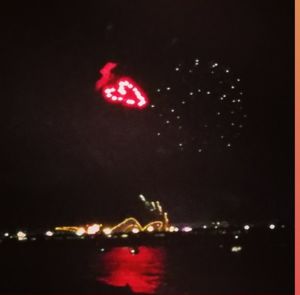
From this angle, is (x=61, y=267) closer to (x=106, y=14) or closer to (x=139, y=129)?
(x=139, y=129)

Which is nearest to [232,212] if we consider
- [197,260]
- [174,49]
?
[197,260]

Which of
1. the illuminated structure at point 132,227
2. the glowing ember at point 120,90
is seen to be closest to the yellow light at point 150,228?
the illuminated structure at point 132,227

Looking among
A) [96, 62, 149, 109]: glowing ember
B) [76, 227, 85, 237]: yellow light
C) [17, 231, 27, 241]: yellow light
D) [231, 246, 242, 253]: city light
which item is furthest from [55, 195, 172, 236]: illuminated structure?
[96, 62, 149, 109]: glowing ember

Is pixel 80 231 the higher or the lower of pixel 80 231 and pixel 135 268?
the higher

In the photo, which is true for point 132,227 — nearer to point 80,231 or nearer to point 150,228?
point 150,228

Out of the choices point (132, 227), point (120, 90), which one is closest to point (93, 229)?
point (132, 227)

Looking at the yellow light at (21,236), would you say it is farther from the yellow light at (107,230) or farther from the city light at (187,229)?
the city light at (187,229)
